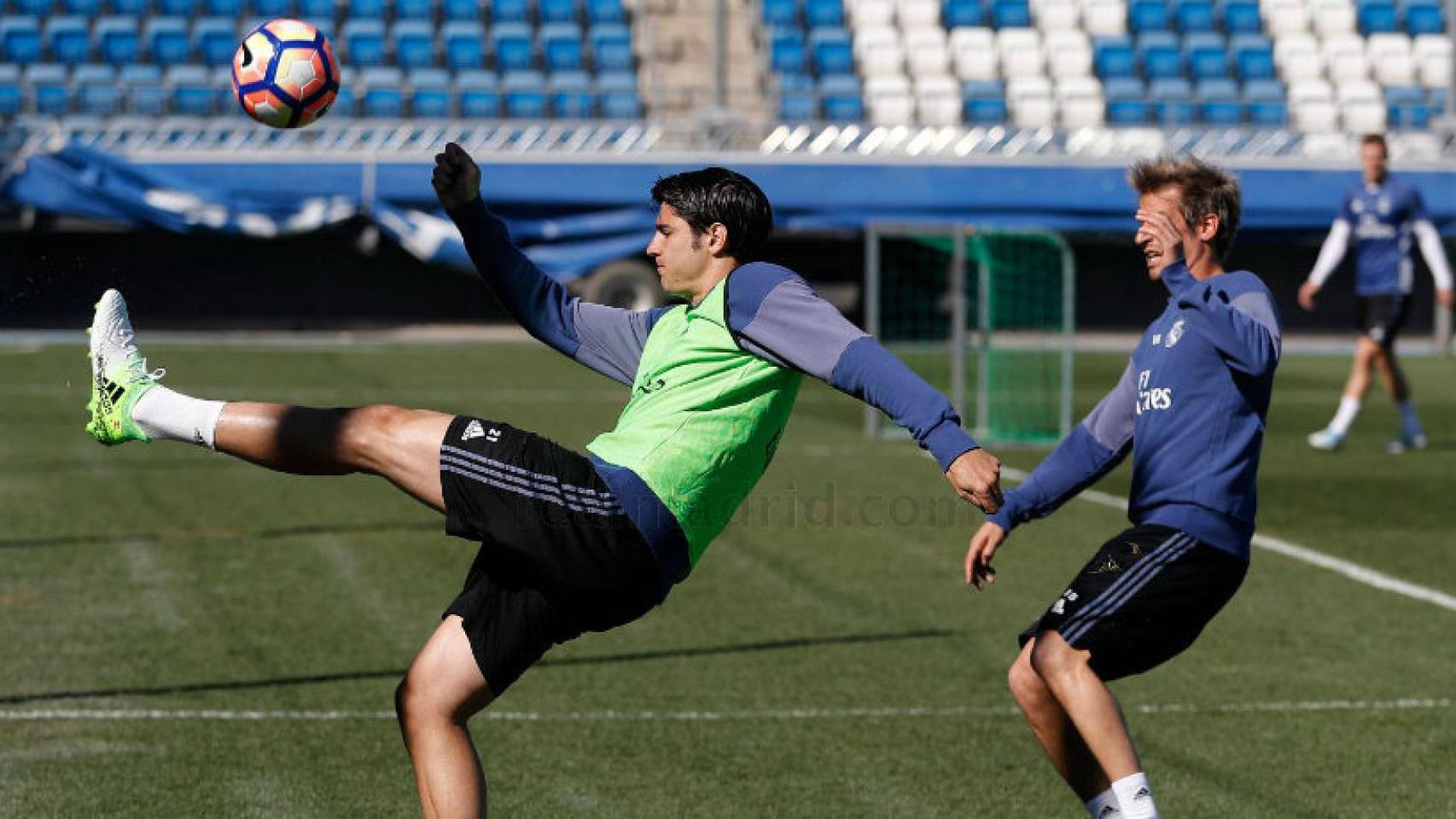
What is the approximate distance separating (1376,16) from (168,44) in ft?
63.1

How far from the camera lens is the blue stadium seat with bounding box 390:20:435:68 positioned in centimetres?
3212

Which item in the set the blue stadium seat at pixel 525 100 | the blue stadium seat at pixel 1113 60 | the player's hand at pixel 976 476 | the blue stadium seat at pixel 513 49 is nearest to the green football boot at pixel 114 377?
the player's hand at pixel 976 476

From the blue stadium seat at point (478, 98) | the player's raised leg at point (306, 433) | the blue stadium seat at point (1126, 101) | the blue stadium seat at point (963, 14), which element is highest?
the player's raised leg at point (306, 433)

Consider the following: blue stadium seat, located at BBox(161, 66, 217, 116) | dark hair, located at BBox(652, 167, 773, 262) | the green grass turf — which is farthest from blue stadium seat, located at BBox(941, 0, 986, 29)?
dark hair, located at BBox(652, 167, 773, 262)

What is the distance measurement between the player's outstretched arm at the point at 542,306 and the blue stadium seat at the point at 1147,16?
3080cm

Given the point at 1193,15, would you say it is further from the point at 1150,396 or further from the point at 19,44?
the point at 1150,396

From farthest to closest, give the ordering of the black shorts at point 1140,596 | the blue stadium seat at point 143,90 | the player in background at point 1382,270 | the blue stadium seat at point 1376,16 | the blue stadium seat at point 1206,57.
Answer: the blue stadium seat at point 1376,16 → the blue stadium seat at point 1206,57 → the blue stadium seat at point 143,90 → the player in background at point 1382,270 → the black shorts at point 1140,596

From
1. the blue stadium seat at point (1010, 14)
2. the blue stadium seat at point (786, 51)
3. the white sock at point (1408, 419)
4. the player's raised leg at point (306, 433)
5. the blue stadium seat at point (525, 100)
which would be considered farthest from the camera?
the blue stadium seat at point (1010, 14)

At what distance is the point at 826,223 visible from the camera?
2766 cm

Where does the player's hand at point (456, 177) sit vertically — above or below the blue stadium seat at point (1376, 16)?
above

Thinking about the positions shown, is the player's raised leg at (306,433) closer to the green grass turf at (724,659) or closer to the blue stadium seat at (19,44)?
the green grass turf at (724,659)

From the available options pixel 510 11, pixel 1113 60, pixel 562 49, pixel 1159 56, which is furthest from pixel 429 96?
pixel 1159 56

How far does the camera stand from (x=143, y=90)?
96.6 ft

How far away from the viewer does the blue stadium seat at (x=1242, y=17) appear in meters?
35.6
